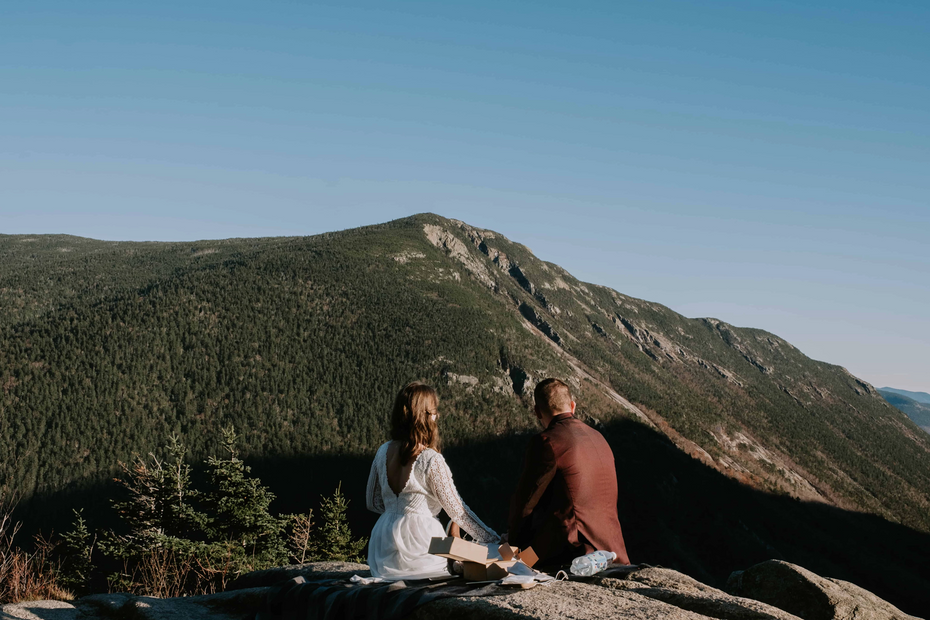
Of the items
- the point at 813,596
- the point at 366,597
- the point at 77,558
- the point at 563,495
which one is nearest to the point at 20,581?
the point at 366,597

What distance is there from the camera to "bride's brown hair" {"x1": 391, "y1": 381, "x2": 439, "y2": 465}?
5.86m

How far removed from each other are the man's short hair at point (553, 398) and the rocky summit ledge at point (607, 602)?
1.65 m

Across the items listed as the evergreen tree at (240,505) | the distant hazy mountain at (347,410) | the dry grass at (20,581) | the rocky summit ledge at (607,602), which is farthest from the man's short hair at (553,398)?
the distant hazy mountain at (347,410)

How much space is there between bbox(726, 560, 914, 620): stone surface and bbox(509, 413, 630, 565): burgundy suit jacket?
2829 millimetres

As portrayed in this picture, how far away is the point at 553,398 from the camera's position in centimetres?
646

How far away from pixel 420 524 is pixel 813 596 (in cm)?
495

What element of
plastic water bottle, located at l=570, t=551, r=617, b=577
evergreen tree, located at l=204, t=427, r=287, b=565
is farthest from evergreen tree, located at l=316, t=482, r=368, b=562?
plastic water bottle, located at l=570, t=551, r=617, b=577

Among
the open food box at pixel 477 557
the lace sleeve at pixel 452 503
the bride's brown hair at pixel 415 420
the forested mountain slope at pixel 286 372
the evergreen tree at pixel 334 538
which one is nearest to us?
the open food box at pixel 477 557

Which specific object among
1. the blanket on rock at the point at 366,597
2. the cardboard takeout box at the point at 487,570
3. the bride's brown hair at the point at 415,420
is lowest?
the blanket on rock at the point at 366,597

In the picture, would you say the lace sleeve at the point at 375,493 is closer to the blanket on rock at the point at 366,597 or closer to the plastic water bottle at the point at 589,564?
the blanket on rock at the point at 366,597

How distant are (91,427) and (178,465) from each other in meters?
107

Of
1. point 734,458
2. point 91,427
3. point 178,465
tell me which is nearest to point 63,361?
point 91,427

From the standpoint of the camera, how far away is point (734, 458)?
182 metres

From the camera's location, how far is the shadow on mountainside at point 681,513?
10959 centimetres
